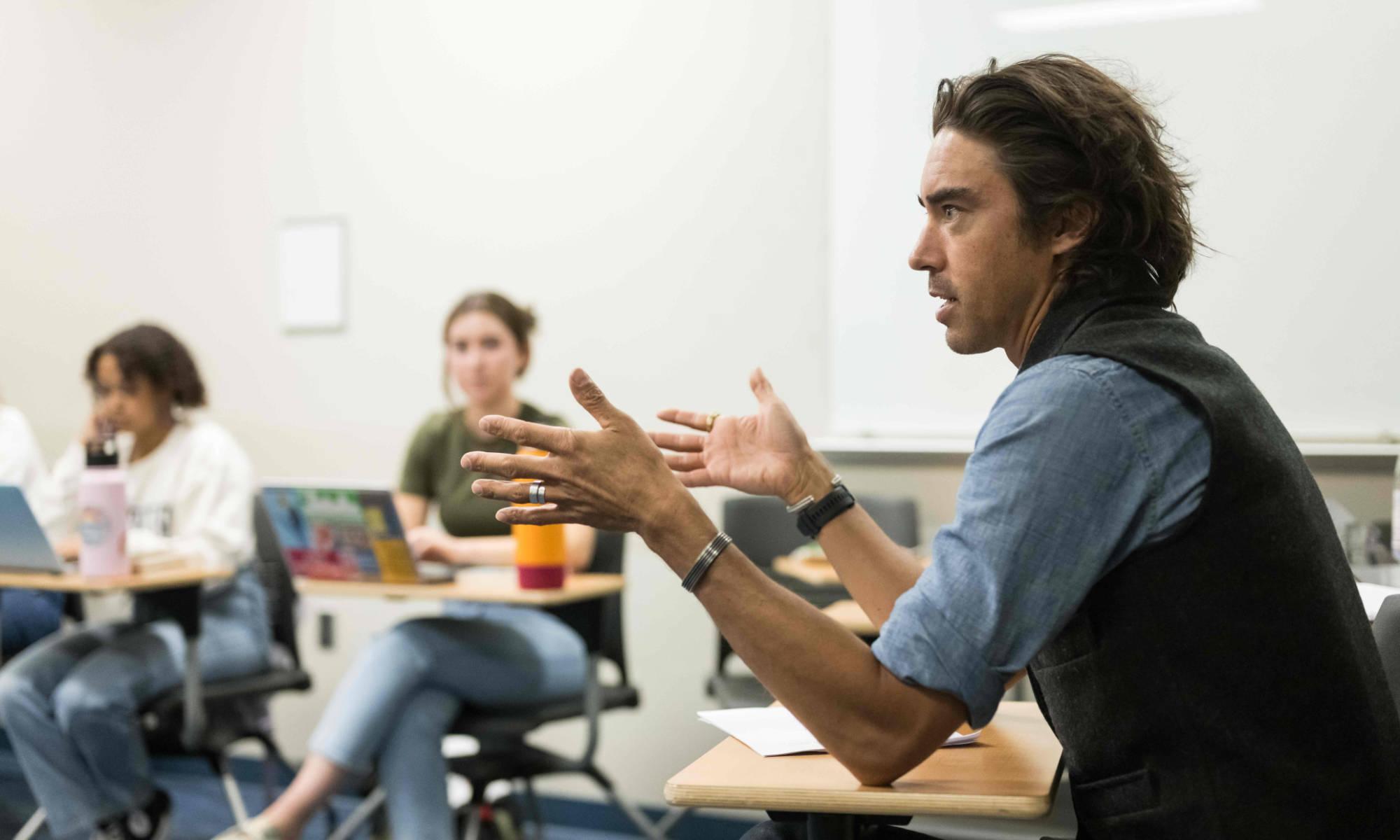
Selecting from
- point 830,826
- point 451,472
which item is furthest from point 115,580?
point 830,826

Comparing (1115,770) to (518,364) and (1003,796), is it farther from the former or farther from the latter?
(518,364)

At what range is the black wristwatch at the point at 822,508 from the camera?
1554 mm

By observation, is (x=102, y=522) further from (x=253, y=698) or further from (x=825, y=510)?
(x=825, y=510)

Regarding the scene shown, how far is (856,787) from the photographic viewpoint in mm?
1125

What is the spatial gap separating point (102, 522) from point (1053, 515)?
7.66 ft

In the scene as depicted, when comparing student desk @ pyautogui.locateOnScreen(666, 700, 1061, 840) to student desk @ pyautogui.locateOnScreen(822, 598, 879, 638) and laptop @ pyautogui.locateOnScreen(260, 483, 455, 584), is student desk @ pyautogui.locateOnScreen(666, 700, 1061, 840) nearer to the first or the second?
student desk @ pyautogui.locateOnScreen(822, 598, 879, 638)

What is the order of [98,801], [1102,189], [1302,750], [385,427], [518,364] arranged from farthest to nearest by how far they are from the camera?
1. [385,427]
2. [518,364]
3. [98,801]
4. [1102,189]
5. [1302,750]

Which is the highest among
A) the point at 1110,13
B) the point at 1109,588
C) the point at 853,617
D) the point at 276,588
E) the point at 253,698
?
the point at 1110,13

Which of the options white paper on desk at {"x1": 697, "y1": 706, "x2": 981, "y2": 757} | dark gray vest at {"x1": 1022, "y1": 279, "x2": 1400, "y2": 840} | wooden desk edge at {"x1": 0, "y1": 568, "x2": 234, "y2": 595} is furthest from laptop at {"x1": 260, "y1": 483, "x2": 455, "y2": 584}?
dark gray vest at {"x1": 1022, "y1": 279, "x2": 1400, "y2": 840}

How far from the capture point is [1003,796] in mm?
1095

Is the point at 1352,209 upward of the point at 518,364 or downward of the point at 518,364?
upward

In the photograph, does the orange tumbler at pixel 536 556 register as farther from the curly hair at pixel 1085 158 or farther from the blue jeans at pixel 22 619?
the blue jeans at pixel 22 619

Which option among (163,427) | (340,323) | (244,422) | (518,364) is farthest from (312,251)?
(518,364)

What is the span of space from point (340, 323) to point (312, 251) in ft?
0.89
